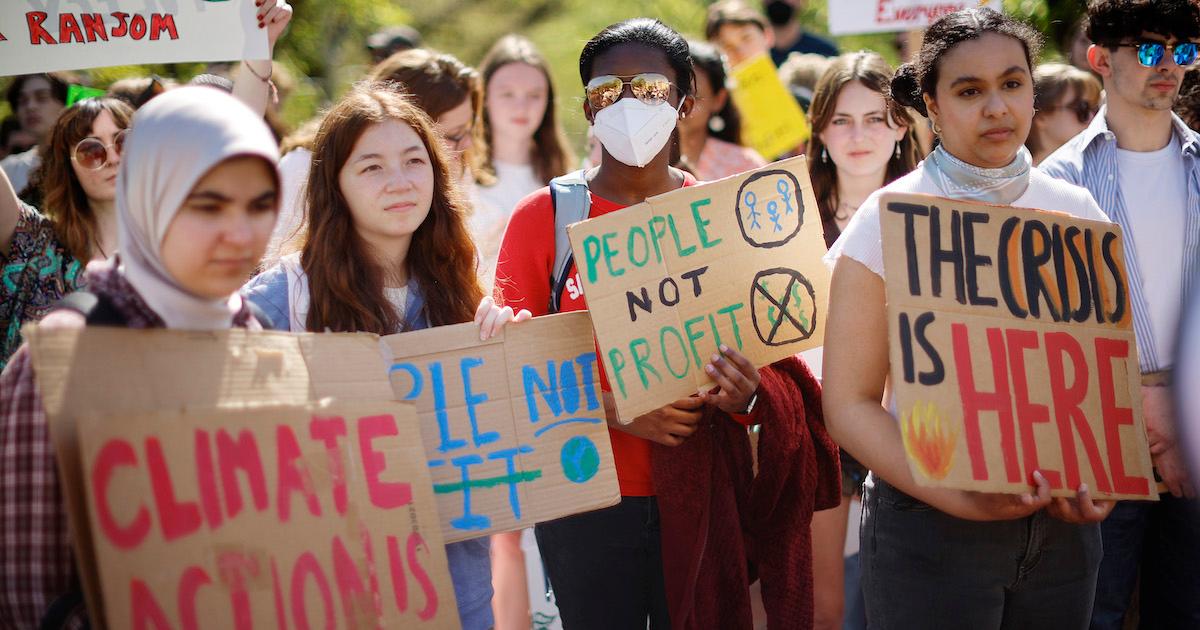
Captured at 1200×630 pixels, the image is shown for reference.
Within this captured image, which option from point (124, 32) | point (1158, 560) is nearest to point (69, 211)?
point (124, 32)

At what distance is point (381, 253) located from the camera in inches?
119

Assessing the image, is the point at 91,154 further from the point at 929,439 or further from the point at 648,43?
the point at 929,439

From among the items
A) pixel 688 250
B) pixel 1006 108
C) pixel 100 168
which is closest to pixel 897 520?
pixel 688 250

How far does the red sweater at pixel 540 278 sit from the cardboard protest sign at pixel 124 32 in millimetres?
1283

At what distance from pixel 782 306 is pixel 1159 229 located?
1.44 meters

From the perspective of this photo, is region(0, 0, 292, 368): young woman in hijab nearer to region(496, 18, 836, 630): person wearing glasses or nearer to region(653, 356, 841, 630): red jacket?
region(496, 18, 836, 630): person wearing glasses

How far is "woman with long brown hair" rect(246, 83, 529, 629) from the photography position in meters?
2.85

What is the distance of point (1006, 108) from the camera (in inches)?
110

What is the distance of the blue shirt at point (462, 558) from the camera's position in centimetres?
281

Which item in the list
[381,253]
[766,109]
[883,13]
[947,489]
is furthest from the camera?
[766,109]

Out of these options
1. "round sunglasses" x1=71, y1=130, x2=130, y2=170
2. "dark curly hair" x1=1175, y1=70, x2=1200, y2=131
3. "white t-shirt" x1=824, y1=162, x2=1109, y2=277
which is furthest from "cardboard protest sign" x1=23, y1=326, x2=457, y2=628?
"dark curly hair" x1=1175, y1=70, x2=1200, y2=131

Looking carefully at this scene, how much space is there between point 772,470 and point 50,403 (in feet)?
6.59

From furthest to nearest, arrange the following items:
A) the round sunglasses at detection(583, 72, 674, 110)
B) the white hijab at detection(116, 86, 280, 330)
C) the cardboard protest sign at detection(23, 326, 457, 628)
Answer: the round sunglasses at detection(583, 72, 674, 110) → the white hijab at detection(116, 86, 280, 330) → the cardboard protest sign at detection(23, 326, 457, 628)

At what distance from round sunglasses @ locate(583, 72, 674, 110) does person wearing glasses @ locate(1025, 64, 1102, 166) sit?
109 inches
